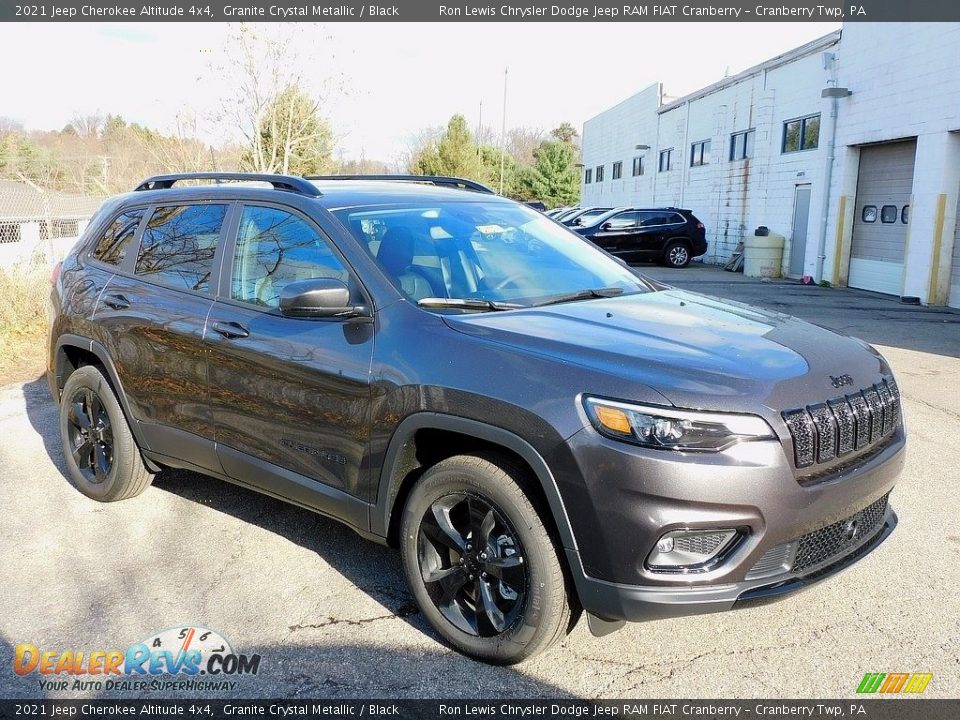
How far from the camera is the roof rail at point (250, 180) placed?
4.01 metres

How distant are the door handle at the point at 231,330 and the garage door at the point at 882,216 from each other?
16.0 meters

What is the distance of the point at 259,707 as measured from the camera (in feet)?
9.65

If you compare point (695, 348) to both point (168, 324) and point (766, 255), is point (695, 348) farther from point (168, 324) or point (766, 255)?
point (766, 255)

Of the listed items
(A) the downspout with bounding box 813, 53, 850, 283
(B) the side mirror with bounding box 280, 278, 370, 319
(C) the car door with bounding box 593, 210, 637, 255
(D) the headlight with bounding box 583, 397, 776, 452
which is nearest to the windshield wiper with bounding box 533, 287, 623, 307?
(B) the side mirror with bounding box 280, 278, 370, 319

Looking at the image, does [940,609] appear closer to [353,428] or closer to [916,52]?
[353,428]

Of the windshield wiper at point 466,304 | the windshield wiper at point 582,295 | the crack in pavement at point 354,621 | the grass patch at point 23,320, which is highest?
the windshield wiper at point 582,295

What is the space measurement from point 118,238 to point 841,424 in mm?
4189

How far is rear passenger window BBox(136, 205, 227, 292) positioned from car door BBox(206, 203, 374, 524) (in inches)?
7.4

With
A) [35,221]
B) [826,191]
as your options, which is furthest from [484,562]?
[826,191]

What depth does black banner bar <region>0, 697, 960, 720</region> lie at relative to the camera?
2.85 metres

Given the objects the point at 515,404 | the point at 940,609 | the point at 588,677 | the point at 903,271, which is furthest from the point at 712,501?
the point at 903,271

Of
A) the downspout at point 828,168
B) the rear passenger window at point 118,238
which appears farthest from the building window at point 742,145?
the rear passenger window at point 118,238

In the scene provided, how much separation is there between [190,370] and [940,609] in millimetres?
3660

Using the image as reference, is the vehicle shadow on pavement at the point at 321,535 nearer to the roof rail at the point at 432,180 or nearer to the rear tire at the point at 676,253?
the roof rail at the point at 432,180
